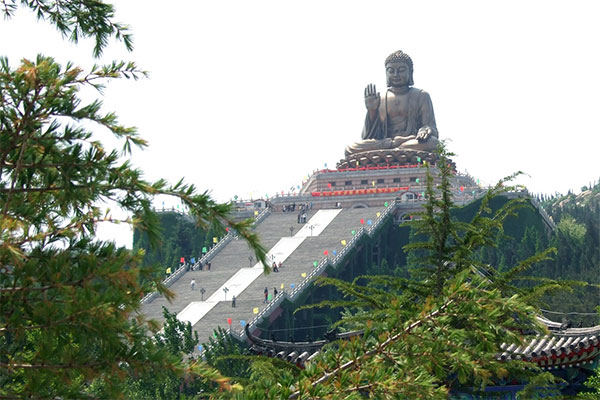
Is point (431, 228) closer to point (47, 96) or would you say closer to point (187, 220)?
point (47, 96)

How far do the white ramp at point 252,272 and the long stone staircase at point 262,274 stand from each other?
0.19 meters

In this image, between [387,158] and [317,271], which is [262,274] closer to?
[317,271]

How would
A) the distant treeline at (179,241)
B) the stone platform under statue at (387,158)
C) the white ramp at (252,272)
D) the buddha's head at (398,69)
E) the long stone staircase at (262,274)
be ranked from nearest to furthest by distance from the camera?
1. the long stone staircase at (262,274)
2. the white ramp at (252,272)
3. the distant treeline at (179,241)
4. the stone platform under statue at (387,158)
5. the buddha's head at (398,69)

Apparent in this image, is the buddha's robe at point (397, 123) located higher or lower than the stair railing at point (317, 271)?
higher

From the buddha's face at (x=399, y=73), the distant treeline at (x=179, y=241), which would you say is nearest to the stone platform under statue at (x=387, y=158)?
the buddha's face at (x=399, y=73)

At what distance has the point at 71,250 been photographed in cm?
720

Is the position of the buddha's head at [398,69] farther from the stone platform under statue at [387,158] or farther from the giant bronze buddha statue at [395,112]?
the stone platform under statue at [387,158]

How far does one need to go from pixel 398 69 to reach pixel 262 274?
63.4 feet

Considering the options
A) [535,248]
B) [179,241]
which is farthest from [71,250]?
[179,241]

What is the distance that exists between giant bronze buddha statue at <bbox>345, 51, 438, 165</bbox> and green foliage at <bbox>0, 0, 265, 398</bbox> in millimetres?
57140

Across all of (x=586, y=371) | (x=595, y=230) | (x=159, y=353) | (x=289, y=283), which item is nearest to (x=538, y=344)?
(x=586, y=371)

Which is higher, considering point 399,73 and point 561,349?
point 399,73

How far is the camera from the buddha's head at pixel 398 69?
6500cm

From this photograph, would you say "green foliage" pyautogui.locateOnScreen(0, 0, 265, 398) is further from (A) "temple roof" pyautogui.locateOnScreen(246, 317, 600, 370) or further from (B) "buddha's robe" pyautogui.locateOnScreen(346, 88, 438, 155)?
(B) "buddha's robe" pyautogui.locateOnScreen(346, 88, 438, 155)
